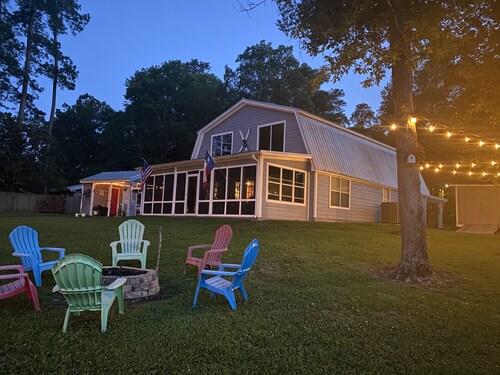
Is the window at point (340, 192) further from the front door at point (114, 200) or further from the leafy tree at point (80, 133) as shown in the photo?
the leafy tree at point (80, 133)

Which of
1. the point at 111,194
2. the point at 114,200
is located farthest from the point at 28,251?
the point at 114,200

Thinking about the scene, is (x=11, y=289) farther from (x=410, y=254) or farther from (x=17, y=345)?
(x=410, y=254)

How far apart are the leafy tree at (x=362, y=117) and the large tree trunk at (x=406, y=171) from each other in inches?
1259

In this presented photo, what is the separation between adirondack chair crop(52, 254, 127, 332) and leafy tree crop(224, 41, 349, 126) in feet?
107

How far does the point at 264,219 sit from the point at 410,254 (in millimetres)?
8200

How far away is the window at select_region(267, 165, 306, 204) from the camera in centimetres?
1542

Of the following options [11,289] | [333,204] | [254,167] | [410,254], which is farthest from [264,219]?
[11,289]

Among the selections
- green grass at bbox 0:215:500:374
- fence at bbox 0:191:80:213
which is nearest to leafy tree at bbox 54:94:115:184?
fence at bbox 0:191:80:213

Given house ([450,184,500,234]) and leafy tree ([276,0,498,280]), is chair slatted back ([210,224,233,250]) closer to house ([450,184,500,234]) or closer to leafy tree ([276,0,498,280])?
leafy tree ([276,0,498,280])

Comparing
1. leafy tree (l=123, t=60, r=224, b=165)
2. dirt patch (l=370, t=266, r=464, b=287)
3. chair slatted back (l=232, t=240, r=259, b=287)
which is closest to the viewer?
chair slatted back (l=232, t=240, r=259, b=287)

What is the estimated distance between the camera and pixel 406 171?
7.47 meters

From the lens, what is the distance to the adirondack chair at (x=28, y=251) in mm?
5871

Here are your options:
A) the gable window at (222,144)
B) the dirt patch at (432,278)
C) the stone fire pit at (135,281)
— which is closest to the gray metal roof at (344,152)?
the gable window at (222,144)

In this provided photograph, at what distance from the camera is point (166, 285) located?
6.06m
